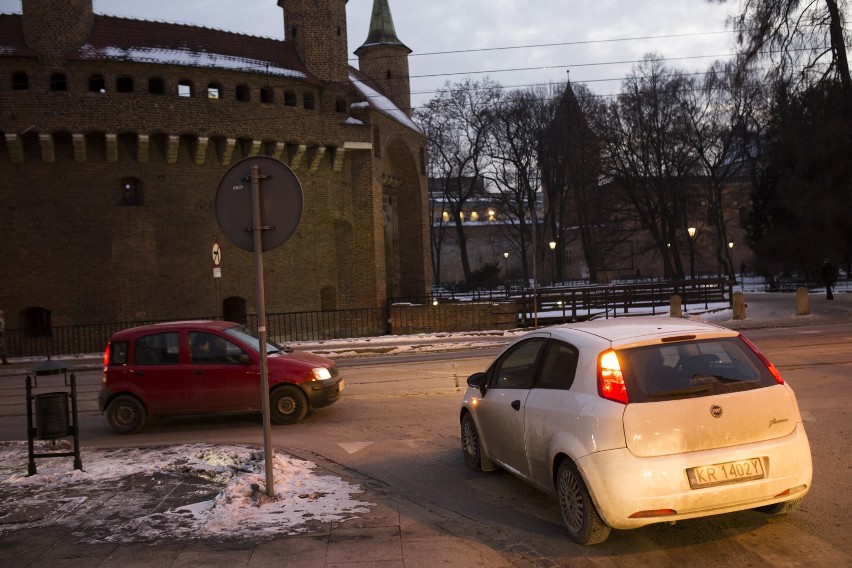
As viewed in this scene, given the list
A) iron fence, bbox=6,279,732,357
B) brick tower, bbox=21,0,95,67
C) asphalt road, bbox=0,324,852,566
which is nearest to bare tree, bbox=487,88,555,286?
iron fence, bbox=6,279,732,357

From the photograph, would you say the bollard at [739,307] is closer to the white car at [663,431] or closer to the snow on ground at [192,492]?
the snow on ground at [192,492]

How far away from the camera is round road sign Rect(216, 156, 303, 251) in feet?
21.1

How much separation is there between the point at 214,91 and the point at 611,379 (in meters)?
29.3

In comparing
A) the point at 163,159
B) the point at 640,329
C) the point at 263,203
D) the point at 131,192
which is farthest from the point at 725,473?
the point at 131,192

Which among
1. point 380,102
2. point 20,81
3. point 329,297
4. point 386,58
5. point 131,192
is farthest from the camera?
point 386,58

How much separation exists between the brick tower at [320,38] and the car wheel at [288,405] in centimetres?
2544

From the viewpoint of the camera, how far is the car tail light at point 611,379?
5.05 metres

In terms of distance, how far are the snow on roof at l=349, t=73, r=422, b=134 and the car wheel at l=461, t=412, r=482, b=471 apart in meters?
30.3

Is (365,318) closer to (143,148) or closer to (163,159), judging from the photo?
(163,159)

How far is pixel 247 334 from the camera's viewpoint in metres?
11.3

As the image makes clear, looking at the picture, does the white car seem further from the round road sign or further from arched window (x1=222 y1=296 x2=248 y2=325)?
arched window (x1=222 y1=296 x2=248 y2=325)

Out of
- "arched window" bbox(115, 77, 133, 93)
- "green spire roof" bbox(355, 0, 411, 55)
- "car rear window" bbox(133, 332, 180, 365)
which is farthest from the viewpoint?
"green spire roof" bbox(355, 0, 411, 55)

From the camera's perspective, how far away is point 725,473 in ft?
16.1

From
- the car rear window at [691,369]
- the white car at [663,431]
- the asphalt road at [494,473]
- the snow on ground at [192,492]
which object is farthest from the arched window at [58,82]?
the car rear window at [691,369]
